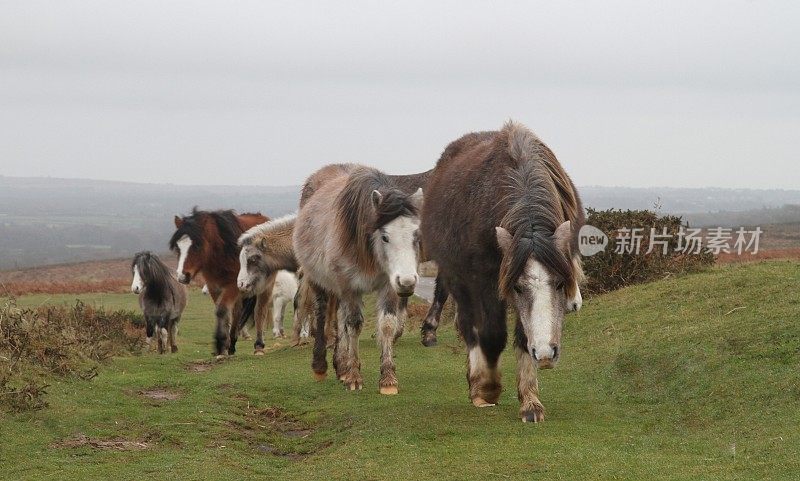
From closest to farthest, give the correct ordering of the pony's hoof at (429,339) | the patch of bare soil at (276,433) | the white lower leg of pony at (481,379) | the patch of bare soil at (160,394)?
the patch of bare soil at (276,433) < the white lower leg of pony at (481,379) < the patch of bare soil at (160,394) < the pony's hoof at (429,339)

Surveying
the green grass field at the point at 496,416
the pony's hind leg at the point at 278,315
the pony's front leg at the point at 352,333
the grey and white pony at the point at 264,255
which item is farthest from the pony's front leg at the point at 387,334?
the pony's hind leg at the point at 278,315

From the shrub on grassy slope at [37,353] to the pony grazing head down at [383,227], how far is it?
147 inches

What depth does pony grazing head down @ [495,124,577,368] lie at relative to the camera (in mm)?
7891

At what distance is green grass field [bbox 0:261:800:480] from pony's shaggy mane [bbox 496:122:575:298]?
4.75 ft

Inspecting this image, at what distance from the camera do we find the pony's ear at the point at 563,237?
8.03m

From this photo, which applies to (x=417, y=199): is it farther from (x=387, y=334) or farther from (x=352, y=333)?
(x=352, y=333)

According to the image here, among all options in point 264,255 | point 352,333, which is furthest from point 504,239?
point 264,255

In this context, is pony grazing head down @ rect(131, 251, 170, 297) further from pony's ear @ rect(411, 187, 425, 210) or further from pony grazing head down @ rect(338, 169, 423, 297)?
pony's ear @ rect(411, 187, 425, 210)

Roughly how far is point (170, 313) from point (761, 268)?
35.6ft

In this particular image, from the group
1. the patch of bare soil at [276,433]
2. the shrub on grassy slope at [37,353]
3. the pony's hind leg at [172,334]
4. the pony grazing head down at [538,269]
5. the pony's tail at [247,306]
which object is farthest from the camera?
the pony's hind leg at [172,334]

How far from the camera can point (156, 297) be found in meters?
19.3

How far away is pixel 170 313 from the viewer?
19.3 meters

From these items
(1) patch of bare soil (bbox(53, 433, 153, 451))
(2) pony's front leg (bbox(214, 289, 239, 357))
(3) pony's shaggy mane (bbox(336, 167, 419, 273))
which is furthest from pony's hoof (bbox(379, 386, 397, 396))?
(2) pony's front leg (bbox(214, 289, 239, 357))

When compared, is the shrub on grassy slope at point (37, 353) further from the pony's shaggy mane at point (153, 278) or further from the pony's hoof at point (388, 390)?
the pony's hoof at point (388, 390)
